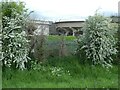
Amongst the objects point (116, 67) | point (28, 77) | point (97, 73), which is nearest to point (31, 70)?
point (28, 77)

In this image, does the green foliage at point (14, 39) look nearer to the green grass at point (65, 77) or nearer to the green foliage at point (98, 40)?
the green grass at point (65, 77)

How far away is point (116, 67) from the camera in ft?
49.1

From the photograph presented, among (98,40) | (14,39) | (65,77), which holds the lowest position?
(65,77)

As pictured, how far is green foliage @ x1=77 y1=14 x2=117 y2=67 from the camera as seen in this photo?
15.0 m

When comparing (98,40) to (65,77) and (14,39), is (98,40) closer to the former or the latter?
(65,77)

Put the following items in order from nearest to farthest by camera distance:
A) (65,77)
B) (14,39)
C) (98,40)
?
(65,77)
(14,39)
(98,40)

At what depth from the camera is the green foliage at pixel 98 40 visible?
1498 centimetres

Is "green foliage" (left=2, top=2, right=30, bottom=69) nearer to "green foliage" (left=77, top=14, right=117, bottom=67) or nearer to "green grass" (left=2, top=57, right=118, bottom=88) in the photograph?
"green grass" (left=2, top=57, right=118, bottom=88)

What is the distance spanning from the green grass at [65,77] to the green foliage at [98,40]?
21.6 inches

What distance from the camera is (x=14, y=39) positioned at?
44.2ft

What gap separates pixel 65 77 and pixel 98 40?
9.63ft

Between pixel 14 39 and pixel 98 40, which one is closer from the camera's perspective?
pixel 14 39

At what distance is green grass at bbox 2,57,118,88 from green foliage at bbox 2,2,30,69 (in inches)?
18.9

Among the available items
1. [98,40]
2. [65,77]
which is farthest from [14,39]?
[98,40]
